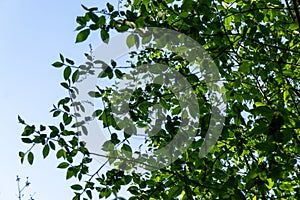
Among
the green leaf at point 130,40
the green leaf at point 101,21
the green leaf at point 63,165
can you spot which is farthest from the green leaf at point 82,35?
the green leaf at point 63,165

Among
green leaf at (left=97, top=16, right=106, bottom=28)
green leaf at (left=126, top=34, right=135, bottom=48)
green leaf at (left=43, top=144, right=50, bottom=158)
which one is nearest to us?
green leaf at (left=97, top=16, right=106, bottom=28)

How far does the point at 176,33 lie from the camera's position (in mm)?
2938

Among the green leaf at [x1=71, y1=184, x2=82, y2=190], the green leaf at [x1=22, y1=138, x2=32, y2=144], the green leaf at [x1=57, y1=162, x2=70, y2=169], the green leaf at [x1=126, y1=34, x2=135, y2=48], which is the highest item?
the green leaf at [x1=126, y1=34, x2=135, y2=48]

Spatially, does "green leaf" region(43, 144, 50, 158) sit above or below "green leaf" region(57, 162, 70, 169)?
above

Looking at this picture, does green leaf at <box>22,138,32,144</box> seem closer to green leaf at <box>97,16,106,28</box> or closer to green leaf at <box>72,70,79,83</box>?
green leaf at <box>72,70,79,83</box>

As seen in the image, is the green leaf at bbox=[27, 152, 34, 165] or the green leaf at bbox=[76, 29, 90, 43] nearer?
the green leaf at bbox=[76, 29, 90, 43]

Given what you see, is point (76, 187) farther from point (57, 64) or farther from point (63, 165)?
point (57, 64)

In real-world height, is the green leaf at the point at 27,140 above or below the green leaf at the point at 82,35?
below

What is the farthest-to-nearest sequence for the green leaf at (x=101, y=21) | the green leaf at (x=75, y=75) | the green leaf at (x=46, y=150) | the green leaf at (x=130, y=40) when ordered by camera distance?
1. the green leaf at (x=46, y=150)
2. the green leaf at (x=75, y=75)
3. the green leaf at (x=130, y=40)
4. the green leaf at (x=101, y=21)

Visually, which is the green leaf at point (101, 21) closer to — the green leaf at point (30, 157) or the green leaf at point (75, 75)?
the green leaf at point (75, 75)

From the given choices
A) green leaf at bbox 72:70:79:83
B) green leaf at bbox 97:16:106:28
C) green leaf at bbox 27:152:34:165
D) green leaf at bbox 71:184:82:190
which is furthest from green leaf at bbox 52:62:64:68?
green leaf at bbox 71:184:82:190

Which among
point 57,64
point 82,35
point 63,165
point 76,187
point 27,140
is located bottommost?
point 76,187

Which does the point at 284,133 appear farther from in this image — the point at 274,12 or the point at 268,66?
the point at 274,12

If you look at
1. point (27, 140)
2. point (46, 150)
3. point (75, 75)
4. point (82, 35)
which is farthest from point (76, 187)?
point (82, 35)
